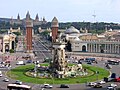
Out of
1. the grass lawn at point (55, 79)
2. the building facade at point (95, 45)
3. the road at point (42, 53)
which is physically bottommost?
the grass lawn at point (55, 79)

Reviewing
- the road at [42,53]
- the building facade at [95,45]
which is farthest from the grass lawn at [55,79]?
the building facade at [95,45]

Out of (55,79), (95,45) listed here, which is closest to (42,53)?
(95,45)

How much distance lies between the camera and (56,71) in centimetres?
4906

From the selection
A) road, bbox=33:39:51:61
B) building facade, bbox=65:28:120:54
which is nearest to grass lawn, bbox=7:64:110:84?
road, bbox=33:39:51:61

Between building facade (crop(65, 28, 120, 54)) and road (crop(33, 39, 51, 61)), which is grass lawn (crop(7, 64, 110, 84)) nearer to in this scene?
road (crop(33, 39, 51, 61))

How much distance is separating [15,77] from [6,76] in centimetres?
180

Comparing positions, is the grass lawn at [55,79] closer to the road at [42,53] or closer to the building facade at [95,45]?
the road at [42,53]

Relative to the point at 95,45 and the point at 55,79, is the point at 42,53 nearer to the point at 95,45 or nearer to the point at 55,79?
the point at 95,45

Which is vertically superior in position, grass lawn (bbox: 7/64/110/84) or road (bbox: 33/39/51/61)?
road (bbox: 33/39/51/61)

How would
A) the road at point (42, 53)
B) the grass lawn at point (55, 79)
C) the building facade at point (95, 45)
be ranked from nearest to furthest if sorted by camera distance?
1. the grass lawn at point (55, 79)
2. the road at point (42, 53)
3. the building facade at point (95, 45)

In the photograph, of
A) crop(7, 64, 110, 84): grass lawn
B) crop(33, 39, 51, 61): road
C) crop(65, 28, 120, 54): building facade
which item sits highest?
crop(65, 28, 120, 54): building facade

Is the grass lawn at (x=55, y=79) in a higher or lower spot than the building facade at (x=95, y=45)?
lower

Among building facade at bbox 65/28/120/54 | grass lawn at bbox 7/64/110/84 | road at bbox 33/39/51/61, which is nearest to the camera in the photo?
grass lawn at bbox 7/64/110/84

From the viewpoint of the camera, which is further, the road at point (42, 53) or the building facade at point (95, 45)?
the building facade at point (95, 45)
